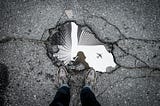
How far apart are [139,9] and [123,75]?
120cm

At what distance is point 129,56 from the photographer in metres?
3.17

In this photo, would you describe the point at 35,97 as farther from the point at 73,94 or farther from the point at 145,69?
the point at 145,69

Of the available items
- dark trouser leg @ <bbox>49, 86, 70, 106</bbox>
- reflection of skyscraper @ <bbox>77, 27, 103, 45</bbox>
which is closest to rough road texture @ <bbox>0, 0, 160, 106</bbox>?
reflection of skyscraper @ <bbox>77, 27, 103, 45</bbox>

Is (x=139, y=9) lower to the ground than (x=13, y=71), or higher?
higher

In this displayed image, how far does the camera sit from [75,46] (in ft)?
10.6

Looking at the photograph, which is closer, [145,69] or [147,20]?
[145,69]

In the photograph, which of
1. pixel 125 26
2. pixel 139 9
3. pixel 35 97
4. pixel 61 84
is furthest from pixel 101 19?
pixel 35 97

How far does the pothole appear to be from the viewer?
10.4ft

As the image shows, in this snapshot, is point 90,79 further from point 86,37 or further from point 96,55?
point 86,37

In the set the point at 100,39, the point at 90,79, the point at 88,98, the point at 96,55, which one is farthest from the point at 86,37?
the point at 88,98

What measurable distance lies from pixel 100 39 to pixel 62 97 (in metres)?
1.14

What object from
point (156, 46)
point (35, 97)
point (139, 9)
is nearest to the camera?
point (35, 97)

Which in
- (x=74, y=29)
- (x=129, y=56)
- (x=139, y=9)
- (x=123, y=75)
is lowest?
(x=123, y=75)

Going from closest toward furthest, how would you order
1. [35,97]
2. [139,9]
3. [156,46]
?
[35,97] < [156,46] < [139,9]
